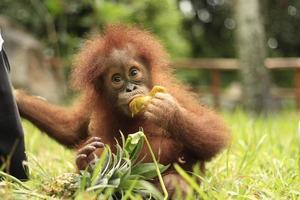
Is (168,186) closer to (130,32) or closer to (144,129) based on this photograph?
(144,129)

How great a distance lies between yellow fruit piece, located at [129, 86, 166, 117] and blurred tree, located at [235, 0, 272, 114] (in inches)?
196

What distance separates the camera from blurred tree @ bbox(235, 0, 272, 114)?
7527 mm

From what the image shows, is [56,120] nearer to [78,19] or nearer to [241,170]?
[241,170]

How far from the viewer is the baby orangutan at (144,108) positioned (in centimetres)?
257

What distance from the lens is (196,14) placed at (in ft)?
75.7

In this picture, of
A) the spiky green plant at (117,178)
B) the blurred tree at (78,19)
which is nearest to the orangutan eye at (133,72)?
the spiky green plant at (117,178)

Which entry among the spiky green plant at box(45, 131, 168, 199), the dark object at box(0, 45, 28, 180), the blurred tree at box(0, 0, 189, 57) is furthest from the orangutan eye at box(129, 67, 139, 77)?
the blurred tree at box(0, 0, 189, 57)

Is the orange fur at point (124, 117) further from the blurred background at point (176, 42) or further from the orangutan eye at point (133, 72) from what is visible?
the blurred background at point (176, 42)

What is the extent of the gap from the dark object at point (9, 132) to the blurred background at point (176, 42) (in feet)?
4.64

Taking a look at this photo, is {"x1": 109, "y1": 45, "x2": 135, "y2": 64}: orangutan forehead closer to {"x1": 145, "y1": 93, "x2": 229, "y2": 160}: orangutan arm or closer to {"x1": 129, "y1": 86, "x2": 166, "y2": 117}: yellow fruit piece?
{"x1": 129, "y1": 86, "x2": 166, "y2": 117}: yellow fruit piece

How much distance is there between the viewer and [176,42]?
12859 mm

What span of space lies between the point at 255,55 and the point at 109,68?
507 cm

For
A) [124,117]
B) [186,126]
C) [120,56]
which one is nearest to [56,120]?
[124,117]

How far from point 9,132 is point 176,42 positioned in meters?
10.5
